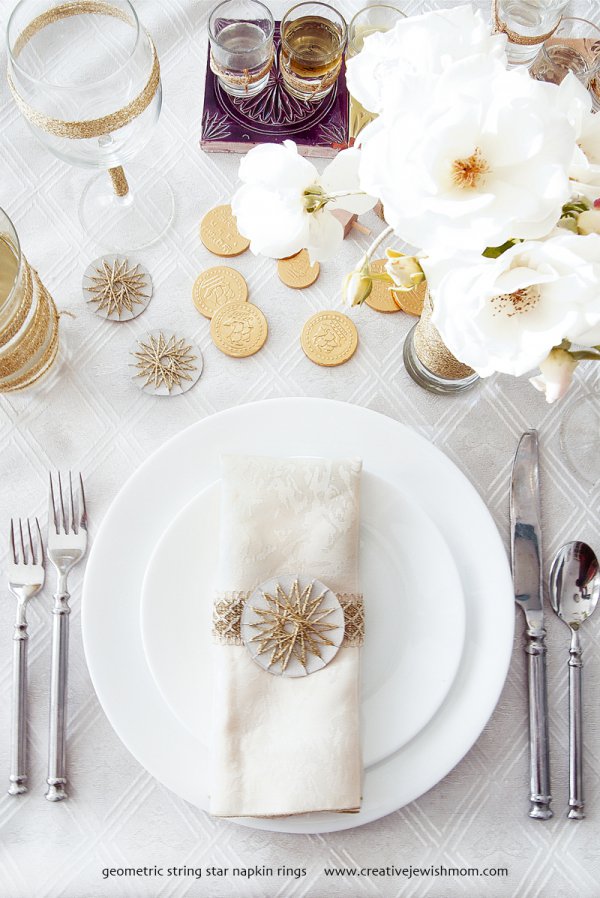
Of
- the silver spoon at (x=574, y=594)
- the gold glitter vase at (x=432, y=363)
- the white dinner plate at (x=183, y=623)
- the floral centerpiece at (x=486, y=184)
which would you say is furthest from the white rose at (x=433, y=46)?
the silver spoon at (x=574, y=594)

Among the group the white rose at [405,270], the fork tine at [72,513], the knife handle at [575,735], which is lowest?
the knife handle at [575,735]

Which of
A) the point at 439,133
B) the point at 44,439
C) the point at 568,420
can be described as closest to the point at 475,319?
the point at 439,133

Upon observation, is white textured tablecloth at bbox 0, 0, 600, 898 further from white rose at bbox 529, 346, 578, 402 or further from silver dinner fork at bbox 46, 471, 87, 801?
white rose at bbox 529, 346, 578, 402

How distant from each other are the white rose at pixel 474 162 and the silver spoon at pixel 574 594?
0.46 metres

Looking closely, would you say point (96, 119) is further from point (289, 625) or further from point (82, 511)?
point (289, 625)

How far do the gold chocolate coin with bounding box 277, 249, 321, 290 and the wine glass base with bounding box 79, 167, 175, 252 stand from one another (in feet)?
Result: 0.49

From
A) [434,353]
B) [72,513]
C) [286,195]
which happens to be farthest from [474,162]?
[72,513]

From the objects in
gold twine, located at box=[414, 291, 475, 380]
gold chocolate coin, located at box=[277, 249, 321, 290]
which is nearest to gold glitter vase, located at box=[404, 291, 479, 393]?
gold twine, located at box=[414, 291, 475, 380]

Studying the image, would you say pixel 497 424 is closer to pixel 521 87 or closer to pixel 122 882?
pixel 521 87

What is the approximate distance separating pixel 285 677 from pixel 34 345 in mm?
429

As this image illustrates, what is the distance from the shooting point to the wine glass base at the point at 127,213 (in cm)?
87

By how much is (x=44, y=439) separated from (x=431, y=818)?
1.87 ft

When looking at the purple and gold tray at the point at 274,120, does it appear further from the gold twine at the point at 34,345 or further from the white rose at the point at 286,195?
the white rose at the point at 286,195

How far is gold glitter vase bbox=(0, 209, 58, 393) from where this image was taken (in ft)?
2.36
